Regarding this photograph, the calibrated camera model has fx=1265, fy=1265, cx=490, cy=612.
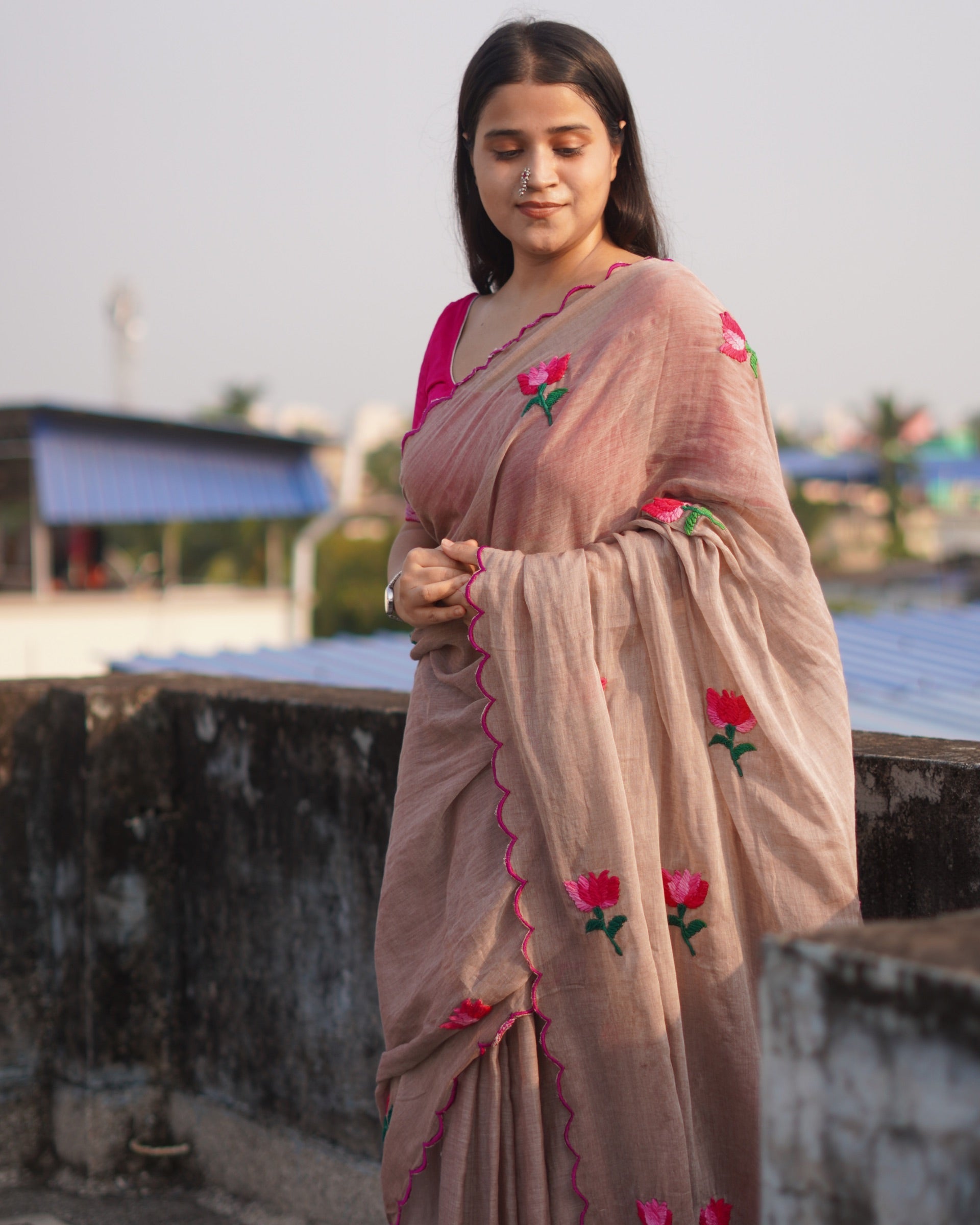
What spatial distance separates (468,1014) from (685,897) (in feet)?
1.00

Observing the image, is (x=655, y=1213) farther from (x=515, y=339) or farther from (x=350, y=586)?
(x=350, y=586)

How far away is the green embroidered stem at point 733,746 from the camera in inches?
61.1

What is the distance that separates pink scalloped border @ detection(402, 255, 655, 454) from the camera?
68.1 inches

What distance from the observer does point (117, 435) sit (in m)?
15.5

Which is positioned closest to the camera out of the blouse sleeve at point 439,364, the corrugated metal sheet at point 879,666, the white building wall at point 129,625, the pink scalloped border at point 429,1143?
the pink scalloped border at point 429,1143

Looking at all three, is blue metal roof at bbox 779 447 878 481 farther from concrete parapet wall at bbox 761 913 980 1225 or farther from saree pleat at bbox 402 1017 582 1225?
concrete parapet wall at bbox 761 913 980 1225

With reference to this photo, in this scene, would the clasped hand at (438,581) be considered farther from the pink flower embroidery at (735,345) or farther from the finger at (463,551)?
the pink flower embroidery at (735,345)

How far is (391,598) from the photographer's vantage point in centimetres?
181

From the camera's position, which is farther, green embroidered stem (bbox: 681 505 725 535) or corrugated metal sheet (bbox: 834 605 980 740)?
corrugated metal sheet (bbox: 834 605 980 740)

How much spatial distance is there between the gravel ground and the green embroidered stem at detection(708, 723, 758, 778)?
1.58m

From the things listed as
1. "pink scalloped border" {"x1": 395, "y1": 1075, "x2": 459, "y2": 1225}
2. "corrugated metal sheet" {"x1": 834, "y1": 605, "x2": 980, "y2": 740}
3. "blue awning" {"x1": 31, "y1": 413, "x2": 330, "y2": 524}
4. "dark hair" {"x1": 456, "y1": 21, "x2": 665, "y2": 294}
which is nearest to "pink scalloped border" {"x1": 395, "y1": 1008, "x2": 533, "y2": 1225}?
"pink scalloped border" {"x1": 395, "y1": 1075, "x2": 459, "y2": 1225}

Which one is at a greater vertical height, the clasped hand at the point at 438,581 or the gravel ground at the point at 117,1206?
the clasped hand at the point at 438,581

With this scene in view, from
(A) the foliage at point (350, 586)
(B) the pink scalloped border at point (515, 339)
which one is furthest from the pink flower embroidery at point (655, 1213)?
(A) the foliage at point (350, 586)

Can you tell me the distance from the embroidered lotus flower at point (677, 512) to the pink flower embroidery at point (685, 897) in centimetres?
43
